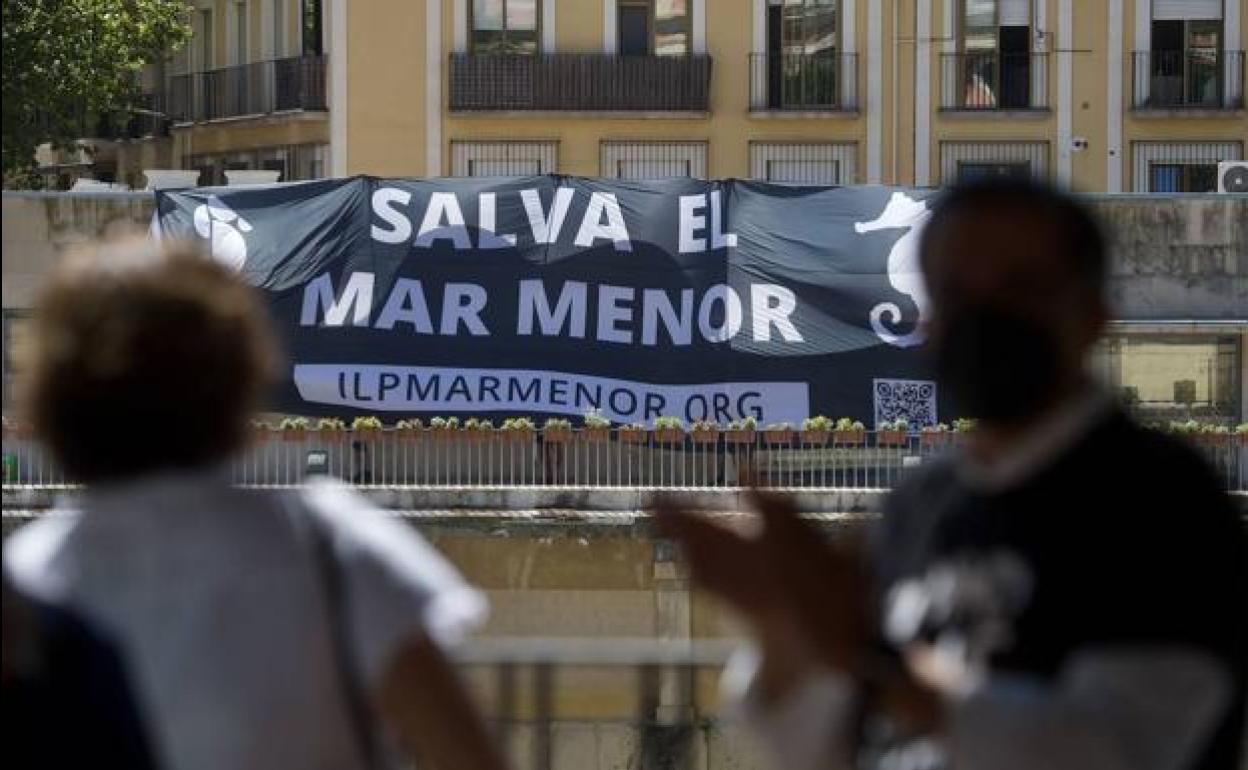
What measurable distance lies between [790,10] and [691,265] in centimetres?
1108

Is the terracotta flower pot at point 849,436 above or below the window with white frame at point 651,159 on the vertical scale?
below

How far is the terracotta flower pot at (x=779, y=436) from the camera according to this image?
26438 millimetres

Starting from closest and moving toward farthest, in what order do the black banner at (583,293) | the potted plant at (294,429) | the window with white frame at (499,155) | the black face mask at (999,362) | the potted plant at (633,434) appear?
the black face mask at (999,362) < the potted plant at (294,429) < the potted plant at (633,434) < the black banner at (583,293) < the window with white frame at (499,155)

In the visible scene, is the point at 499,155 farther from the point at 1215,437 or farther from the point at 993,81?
the point at 1215,437

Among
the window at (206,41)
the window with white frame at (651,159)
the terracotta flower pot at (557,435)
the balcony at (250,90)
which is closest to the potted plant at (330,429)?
the terracotta flower pot at (557,435)

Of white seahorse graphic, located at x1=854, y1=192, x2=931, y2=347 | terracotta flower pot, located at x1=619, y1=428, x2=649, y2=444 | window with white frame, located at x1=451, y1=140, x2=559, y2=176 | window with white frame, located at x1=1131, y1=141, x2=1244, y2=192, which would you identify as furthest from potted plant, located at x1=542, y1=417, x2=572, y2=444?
window with white frame, located at x1=1131, y1=141, x2=1244, y2=192

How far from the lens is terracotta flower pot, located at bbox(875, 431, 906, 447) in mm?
26438

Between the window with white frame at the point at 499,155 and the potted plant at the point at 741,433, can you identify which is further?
the window with white frame at the point at 499,155

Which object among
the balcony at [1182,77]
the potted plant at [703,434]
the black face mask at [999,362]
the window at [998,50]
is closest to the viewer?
the black face mask at [999,362]

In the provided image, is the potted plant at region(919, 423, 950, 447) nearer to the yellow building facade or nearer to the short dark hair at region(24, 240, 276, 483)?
the yellow building facade

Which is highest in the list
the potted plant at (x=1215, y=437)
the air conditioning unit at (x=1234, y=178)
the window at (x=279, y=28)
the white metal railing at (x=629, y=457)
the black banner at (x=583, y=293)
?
the window at (x=279, y=28)

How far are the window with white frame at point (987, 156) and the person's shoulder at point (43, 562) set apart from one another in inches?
1416

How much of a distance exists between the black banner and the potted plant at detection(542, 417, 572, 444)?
0.99 meters

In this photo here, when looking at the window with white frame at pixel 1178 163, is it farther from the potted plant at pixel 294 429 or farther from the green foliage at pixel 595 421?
the potted plant at pixel 294 429
